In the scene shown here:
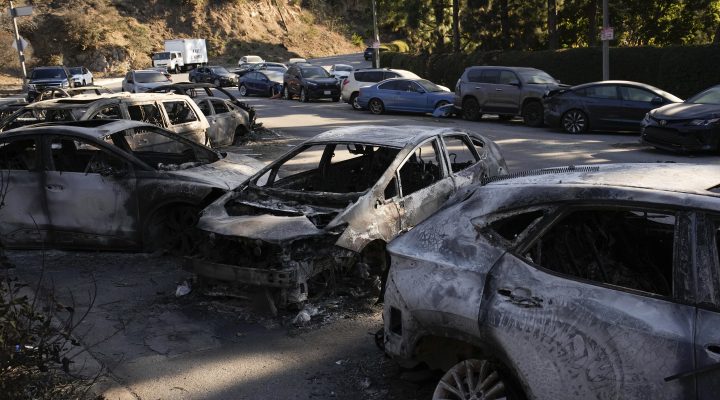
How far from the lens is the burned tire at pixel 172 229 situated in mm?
7844

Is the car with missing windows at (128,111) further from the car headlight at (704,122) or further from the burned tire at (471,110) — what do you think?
the burned tire at (471,110)

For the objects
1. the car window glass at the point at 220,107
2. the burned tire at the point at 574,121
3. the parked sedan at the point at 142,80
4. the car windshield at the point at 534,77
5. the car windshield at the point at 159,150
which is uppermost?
the parked sedan at the point at 142,80

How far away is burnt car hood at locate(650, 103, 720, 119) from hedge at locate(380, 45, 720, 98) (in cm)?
900

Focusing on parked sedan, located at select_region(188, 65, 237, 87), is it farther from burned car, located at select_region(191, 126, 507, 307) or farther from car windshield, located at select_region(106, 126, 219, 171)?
burned car, located at select_region(191, 126, 507, 307)

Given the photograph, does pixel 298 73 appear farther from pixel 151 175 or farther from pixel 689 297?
pixel 689 297

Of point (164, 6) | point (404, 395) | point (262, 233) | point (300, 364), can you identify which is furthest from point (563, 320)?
point (164, 6)

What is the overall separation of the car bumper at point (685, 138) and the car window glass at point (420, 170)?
8.80 meters

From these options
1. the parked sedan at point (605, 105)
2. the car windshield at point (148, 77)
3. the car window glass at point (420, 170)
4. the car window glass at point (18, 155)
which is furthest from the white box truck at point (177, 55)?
the car window glass at point (420, 170)

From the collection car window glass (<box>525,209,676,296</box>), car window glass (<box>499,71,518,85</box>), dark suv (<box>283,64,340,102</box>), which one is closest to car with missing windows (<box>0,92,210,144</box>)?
car window glass (<box>525,209,676,296</box>)

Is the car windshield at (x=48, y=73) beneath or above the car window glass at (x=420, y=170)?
above

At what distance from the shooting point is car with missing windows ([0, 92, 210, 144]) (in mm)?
12352

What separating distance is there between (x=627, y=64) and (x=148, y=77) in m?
19.8

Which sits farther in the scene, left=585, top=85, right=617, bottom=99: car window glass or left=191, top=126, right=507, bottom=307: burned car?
left=585, top=85, right=617, bottom=99: car window glass

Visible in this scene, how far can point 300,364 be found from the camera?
529cm
